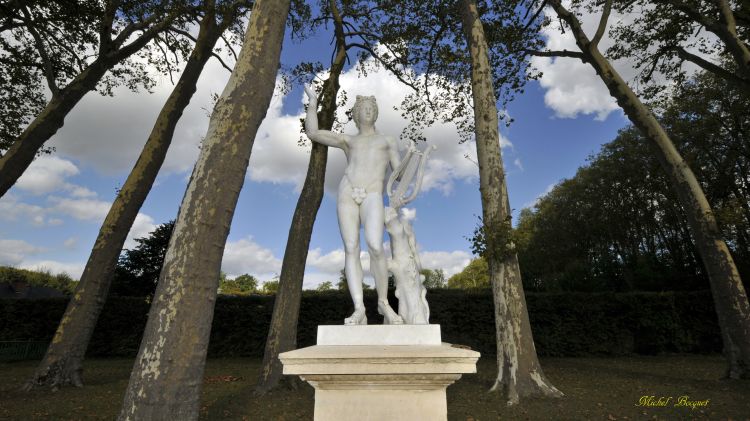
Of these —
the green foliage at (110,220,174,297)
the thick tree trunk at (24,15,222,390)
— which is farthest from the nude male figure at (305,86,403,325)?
the green foliage at (110,220,174,297)

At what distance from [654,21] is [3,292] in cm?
4187

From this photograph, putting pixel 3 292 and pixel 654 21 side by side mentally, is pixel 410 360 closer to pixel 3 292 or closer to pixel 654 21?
pixel 654 21

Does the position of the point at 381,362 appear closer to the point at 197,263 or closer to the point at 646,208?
the point at 197,263

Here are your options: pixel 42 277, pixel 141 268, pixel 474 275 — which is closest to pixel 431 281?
pixel 474 275

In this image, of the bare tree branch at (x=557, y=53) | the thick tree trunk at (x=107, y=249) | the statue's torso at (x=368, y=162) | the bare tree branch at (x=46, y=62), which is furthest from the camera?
the bare tree branch at (x=557, y=53)

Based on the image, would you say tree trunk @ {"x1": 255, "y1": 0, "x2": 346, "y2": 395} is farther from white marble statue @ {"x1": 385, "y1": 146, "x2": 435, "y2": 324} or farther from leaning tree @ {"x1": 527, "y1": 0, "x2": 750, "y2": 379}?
leaning tree @ {"x1": 527, "y1": 0, "x2": 750, "y2": 379}

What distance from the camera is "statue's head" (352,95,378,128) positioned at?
450 centimetres

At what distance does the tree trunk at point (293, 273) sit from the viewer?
7.84m

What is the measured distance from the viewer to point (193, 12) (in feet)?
36.4

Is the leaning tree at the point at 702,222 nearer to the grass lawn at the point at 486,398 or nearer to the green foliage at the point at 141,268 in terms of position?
the grass lawn at the point at 486,398

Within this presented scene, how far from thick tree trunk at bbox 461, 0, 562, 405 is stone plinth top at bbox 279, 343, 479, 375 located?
169 inches

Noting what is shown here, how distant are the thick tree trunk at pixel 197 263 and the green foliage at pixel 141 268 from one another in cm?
1896

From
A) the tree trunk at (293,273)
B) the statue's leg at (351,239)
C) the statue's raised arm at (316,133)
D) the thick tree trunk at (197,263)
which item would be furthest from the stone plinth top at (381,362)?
the tree trunk at (293,273)

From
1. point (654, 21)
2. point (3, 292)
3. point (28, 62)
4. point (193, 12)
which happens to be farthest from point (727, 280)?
point (3, 292)
